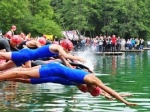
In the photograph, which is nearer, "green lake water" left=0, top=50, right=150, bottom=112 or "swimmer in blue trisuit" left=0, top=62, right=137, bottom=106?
"swimmer in blue trisuit" left=0, top=62, right=137, bottom=106

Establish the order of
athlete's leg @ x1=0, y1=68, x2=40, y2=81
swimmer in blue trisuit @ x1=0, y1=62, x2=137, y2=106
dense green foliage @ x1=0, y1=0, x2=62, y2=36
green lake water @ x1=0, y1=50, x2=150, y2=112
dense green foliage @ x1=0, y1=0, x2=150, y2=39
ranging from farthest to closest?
1. dense green foliage @ x1=0, y1=0, x2=150, y2=39
2. dense green foliage @ x1=0, y1=0, x2=62, y2=36
3. green lake water @ x1=0, y1=50, x2=150, y2=112
4. athlete's leg @ x1=0, y1=68, x2=40, y2=81
5. swimmer in blue trisuit @ x1=0, y1=62, x2=137, y2=106

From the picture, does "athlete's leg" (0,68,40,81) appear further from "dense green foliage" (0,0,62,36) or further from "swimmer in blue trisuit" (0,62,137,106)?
"dense green foliage" (0,0,62,36)

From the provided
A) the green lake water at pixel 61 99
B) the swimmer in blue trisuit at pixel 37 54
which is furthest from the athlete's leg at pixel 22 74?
the swimmer in blue trisuit at pixel 37 54

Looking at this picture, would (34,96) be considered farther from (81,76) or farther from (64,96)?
(81,76)

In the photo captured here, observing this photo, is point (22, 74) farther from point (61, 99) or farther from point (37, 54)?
point (61, 99)

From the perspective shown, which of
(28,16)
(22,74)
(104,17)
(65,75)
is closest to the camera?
(65,75)

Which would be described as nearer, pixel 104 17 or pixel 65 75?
pixel 65 75

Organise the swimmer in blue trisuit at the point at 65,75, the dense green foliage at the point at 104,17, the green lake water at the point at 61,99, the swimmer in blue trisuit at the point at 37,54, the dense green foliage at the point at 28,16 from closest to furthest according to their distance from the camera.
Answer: the swimmer in blue trisuit at the point at 65,75 < the green lake water at the point at 61,99 < the swimmer in blue trisuit at the point at 37,54 < the dense green foliage at the point at 28,16 < the dense green foliage at the point at 104,17

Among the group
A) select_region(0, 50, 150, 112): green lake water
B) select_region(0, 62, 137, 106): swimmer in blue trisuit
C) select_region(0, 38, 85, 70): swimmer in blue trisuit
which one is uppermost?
select_region(0, 38, 85, 70): swimmer in blue trisuit

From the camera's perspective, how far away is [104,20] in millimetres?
79312

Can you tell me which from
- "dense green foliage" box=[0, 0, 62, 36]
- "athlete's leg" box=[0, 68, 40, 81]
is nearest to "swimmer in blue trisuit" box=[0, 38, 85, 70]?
"athlete's leg" box=[0, 68, 40, 81]

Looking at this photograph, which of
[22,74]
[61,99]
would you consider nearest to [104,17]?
[61,99]

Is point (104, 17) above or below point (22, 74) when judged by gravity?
above

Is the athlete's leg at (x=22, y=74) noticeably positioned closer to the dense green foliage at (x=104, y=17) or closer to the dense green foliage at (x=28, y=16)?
the dense green foliage at (x=28, y=16)
